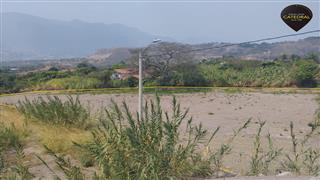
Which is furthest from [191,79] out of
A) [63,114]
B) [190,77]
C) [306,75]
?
[63,114]

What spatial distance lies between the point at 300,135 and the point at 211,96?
18.1 meters

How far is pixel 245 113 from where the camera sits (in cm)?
2489

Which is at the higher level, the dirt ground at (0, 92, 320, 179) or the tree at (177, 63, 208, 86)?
the tree at (177, 63, 208, 86)

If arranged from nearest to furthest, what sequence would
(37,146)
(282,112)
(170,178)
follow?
1. (170,178)
2. (37,146)
3. (282,112)

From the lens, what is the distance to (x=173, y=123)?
6.00 m

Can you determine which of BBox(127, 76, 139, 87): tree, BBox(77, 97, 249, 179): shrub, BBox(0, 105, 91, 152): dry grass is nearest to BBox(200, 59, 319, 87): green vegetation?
BBox(127, 76, 139, 87): tree

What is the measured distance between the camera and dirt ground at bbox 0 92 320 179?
48.0 feet

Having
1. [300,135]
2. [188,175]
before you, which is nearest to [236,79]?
[300,135]

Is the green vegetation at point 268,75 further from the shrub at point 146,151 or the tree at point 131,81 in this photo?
the shrub at point 146,151

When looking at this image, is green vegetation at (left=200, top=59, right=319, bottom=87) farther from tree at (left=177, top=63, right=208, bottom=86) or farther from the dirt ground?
the dirt ground

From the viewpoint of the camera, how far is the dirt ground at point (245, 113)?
14.6 meters

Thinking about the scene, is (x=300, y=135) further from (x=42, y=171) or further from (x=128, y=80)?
(x=128, y=80)

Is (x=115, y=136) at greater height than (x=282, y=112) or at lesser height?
greater

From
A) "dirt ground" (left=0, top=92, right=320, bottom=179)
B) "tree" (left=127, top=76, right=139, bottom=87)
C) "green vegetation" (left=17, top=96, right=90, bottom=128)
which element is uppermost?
"green vegetation" (left=17, top=96, right=90, bottom=128)
